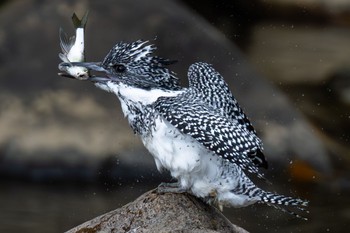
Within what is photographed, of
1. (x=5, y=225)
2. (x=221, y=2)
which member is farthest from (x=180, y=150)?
(x=221, y=2)

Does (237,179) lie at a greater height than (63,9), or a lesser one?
lesser

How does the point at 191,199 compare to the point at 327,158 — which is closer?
the point at 191,199

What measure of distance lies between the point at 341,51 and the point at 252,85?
2.71ft

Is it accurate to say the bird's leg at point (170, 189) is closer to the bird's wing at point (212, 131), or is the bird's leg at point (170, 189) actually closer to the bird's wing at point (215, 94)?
the bird's wing at point (212, 131)

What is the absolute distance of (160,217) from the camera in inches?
199

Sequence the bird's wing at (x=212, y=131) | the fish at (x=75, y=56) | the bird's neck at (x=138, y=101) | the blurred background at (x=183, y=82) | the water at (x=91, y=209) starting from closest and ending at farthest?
the bird's wing at (x=212, y=131) → the bird's neck at (x=138, y=101) → the fish at (x=75, y=56) → the water at (x=91, y=209) → the blurred background at (x=183, y=82)

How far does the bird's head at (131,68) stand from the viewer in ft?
17.0

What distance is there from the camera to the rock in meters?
5.02

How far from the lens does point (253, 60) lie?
29.8ft

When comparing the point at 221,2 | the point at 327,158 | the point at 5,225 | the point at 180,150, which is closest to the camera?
the point at 180,150

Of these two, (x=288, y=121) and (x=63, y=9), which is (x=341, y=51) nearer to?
(x=288, y=121)

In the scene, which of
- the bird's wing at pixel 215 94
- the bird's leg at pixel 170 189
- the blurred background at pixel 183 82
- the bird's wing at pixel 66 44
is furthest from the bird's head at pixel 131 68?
the blurred background at pixel 183 82

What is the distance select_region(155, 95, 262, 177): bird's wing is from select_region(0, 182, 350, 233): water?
2278mm

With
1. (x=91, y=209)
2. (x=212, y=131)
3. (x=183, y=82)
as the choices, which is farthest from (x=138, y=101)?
(x=183, y=82)
